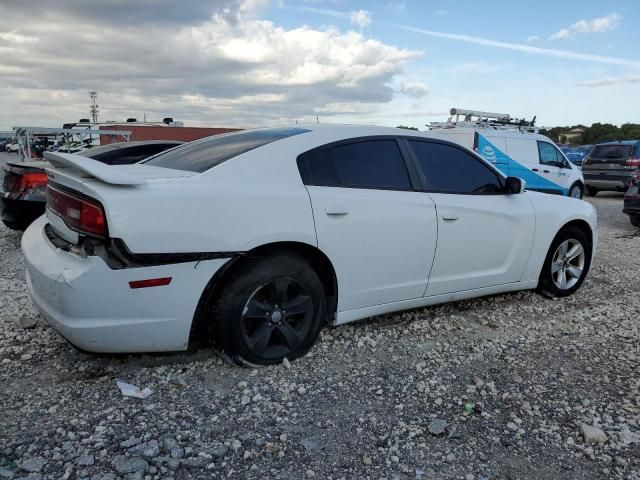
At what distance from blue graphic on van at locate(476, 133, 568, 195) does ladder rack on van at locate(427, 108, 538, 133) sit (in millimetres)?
963

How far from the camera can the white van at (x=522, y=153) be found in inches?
436

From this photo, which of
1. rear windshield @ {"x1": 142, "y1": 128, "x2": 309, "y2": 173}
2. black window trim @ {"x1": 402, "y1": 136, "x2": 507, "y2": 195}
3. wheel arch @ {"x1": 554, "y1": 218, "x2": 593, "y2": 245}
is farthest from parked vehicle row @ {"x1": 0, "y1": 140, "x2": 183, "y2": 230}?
wheel arch @ {"x1": 554, "y1": 218, "x2": 593, "y2": 245}

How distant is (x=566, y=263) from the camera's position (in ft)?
16.0

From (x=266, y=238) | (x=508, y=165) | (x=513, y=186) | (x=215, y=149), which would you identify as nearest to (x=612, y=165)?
(x=508, y=165)

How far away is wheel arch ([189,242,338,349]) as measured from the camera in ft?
9.65

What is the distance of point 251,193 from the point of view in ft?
9.84

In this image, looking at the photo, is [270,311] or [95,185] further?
[270,311]

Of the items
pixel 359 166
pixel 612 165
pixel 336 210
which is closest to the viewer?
pixel 336 210

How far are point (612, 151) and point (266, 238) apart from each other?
14.1 meters

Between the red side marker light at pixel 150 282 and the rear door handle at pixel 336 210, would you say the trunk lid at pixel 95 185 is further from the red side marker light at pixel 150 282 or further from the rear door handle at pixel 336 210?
the rear door handle at pixel 336 210

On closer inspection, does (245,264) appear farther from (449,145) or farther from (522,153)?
(522,153)

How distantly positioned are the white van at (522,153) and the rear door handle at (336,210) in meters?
→ 8.11

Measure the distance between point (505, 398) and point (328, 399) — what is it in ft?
3.31

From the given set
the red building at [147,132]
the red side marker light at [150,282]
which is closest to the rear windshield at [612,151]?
the red building at [147,132]
